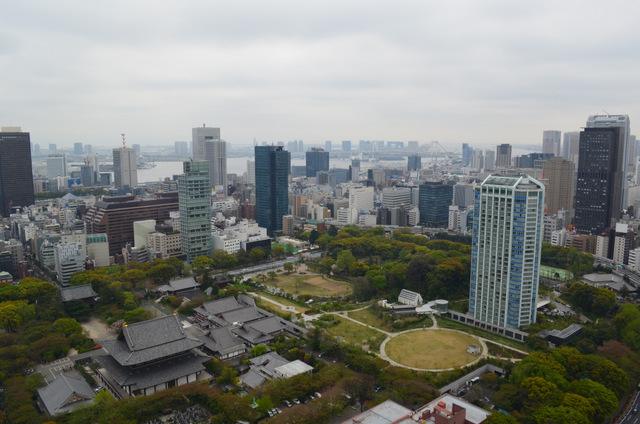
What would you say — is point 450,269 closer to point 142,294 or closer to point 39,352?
point 142,294

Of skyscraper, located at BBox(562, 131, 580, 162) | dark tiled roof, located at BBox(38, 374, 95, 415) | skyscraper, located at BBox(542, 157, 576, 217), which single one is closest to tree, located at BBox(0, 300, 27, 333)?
dark tiled roof, located at BBox(38, 374, 95, 415)

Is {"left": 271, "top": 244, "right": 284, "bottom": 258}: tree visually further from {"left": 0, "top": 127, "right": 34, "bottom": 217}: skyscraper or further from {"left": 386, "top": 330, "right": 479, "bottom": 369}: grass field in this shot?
{"left": 0, "top": 127, "right": 34, "bottom": 217}: skyscraper

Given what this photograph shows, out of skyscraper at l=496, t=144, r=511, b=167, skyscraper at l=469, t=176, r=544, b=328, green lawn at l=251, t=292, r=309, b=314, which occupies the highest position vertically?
skyscraper at l=496, t=144, r=511, b=167

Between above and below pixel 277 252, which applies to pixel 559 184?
above

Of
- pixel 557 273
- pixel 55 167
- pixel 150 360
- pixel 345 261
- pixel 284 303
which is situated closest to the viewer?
pixel 150 360

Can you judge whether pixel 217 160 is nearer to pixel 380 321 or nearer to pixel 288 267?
pixel 288 267

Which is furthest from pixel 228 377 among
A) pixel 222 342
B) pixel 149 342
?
pixel 149 342

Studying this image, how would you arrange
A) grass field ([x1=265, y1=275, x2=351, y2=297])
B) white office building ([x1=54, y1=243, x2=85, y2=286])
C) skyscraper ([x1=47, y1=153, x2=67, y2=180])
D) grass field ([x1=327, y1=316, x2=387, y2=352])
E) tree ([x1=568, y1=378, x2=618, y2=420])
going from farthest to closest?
1. skyscraper ([x1=47, y1=153, x2=67, y2=180])
2. white office building ([x1=54, y1=243, x2=85, y2=286])
3. grass field ([x1=265, y1=275, x2=351, y2=297])
4. grass field ([x1=327, y1=316, x2=387, y2=352])
5. tree ([x1=568, y1=378, x2=618, y2=420])

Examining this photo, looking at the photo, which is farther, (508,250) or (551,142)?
(551,142)
